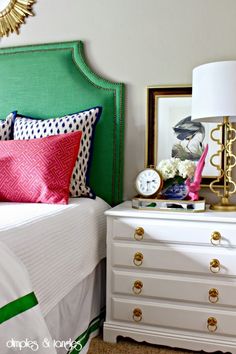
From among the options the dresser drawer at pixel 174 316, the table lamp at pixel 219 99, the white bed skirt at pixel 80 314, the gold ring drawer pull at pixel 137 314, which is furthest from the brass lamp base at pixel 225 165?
the white bed skirt at pixel 80 314

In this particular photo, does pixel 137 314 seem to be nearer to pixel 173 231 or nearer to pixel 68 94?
pixel 173 231

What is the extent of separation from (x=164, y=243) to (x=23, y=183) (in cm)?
79

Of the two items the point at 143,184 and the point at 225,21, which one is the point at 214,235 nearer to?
the point at 143,184

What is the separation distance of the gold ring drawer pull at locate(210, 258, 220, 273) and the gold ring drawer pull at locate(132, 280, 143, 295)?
0.36 meters

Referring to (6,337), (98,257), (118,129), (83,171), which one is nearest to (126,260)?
(98,257)

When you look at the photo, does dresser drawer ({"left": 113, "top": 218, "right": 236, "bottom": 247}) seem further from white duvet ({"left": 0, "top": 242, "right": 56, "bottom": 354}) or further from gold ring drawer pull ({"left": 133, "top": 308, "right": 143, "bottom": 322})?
white duvet ({"left": 0, "top": 242, "right": 56, "bottom": 354})

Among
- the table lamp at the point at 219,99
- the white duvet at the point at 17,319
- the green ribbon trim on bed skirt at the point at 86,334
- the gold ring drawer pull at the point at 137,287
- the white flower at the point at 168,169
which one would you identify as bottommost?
the green ribbon trim on bed skirt at the point at 86,334

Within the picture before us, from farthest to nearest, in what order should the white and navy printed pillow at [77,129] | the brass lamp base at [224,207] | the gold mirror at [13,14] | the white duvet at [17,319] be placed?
the gold mirror at [13,14], the white and navy printed pillow at [77,129], the brass lamp base at [224,207], the white duvet at [17,319]

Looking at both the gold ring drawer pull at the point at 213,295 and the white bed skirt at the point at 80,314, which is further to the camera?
the gold ring drawer pull at the point at 213,295

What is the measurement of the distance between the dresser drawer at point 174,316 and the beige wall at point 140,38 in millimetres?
710

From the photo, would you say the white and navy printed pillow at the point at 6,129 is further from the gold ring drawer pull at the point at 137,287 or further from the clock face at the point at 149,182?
the gold ring drawer pull at the point at 137,287

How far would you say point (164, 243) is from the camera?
1.97 metres

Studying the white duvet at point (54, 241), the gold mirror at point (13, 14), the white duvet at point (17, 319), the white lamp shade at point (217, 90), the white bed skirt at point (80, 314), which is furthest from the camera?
the gold mirror at point (13, 14)

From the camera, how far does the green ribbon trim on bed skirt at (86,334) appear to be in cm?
184
